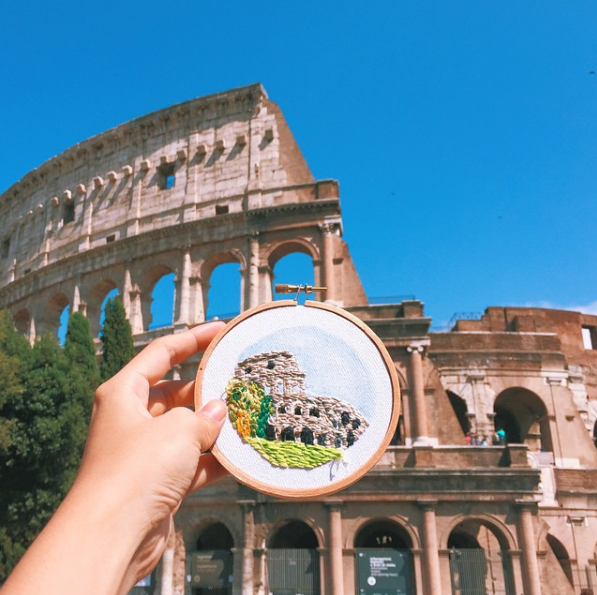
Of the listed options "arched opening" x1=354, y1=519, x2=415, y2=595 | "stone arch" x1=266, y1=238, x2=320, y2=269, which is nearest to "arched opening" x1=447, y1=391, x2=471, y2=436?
"arched opening" x1=354, y1=519, x2=415, y2=595

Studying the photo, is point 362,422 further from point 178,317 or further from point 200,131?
point 200,131

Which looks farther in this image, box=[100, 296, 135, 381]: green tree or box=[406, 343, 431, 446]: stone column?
box=[100, 296, 135, 381]: green tree

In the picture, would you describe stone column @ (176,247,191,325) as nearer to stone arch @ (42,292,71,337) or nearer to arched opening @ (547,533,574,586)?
stone arch @ (42,292,71,337)

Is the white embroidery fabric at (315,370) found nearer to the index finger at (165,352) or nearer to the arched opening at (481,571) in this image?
the index finger at (165,352)

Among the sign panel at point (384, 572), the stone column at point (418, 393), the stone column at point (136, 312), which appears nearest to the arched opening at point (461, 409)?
the stone column at point (418, 393)

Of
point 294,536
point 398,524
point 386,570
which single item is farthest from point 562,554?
point 294,536

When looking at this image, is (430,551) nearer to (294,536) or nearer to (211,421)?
(294,536)
